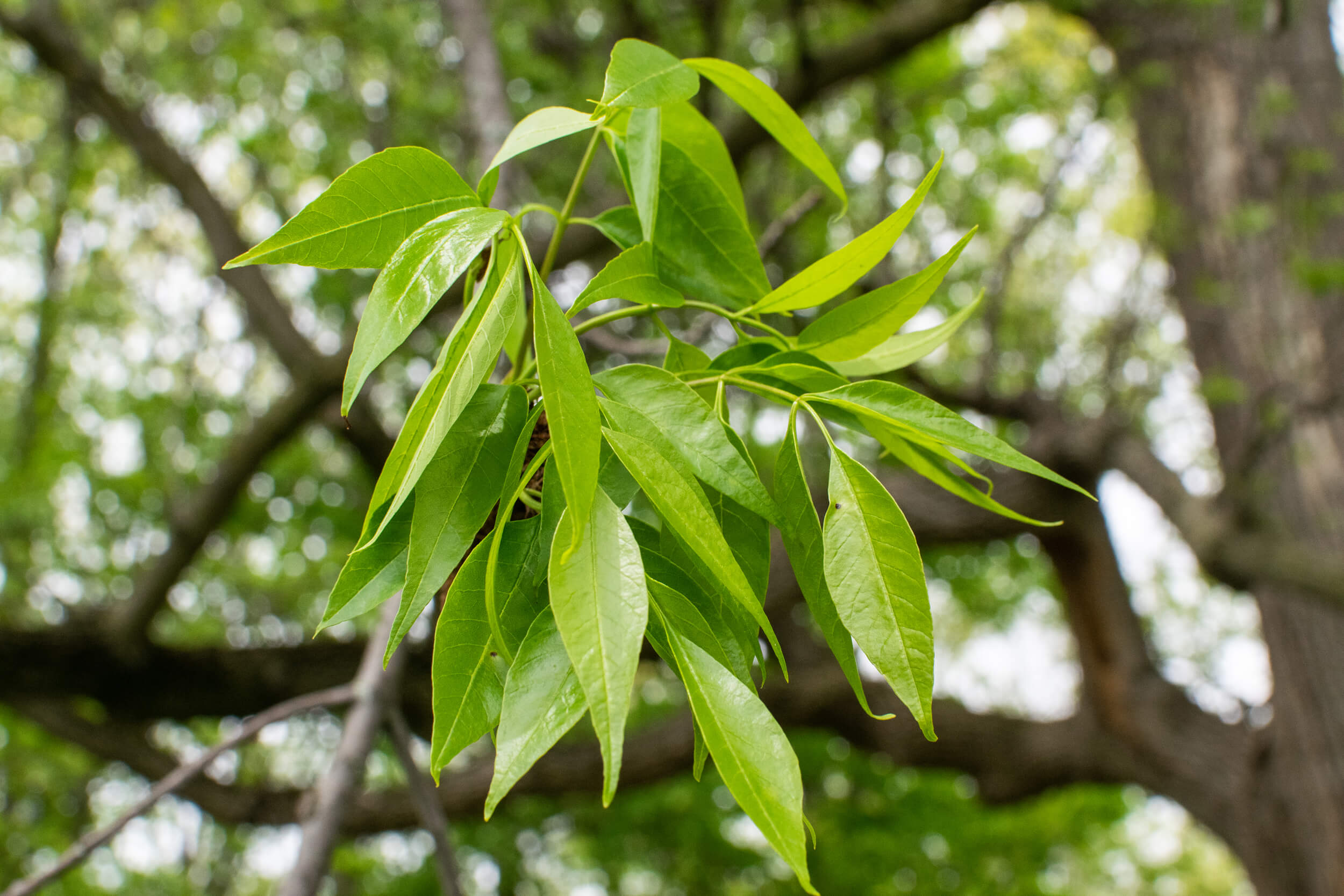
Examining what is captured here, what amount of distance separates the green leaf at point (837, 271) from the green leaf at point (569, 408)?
18 centimetres

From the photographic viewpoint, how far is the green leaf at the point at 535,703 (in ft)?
1.39

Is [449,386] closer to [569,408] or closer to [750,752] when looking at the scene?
[569,408]

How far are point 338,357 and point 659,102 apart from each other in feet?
8.59

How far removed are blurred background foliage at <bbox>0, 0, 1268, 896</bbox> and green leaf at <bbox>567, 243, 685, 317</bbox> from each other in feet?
9.15

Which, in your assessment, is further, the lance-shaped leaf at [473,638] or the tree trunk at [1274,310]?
the tree trunk at [1274,310]

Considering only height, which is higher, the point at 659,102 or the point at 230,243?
the point at 659,102

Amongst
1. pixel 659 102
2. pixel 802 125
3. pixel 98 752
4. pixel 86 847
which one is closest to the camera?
pixel 659 102

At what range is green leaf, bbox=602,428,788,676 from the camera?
0.46m

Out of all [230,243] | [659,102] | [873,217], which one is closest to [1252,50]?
[873,217]

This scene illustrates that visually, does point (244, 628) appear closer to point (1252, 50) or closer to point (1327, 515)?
point (1327, 515)

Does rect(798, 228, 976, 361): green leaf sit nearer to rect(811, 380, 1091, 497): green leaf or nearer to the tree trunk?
rect(811, 380, 1091, 497): green leaf

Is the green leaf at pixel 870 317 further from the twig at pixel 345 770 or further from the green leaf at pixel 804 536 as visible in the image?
the twig at pixel 345 770

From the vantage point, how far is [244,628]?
5.04 m

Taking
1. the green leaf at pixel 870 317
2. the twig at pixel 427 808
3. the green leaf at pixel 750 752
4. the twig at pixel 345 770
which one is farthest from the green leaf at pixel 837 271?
the twig at pixel 427 808
